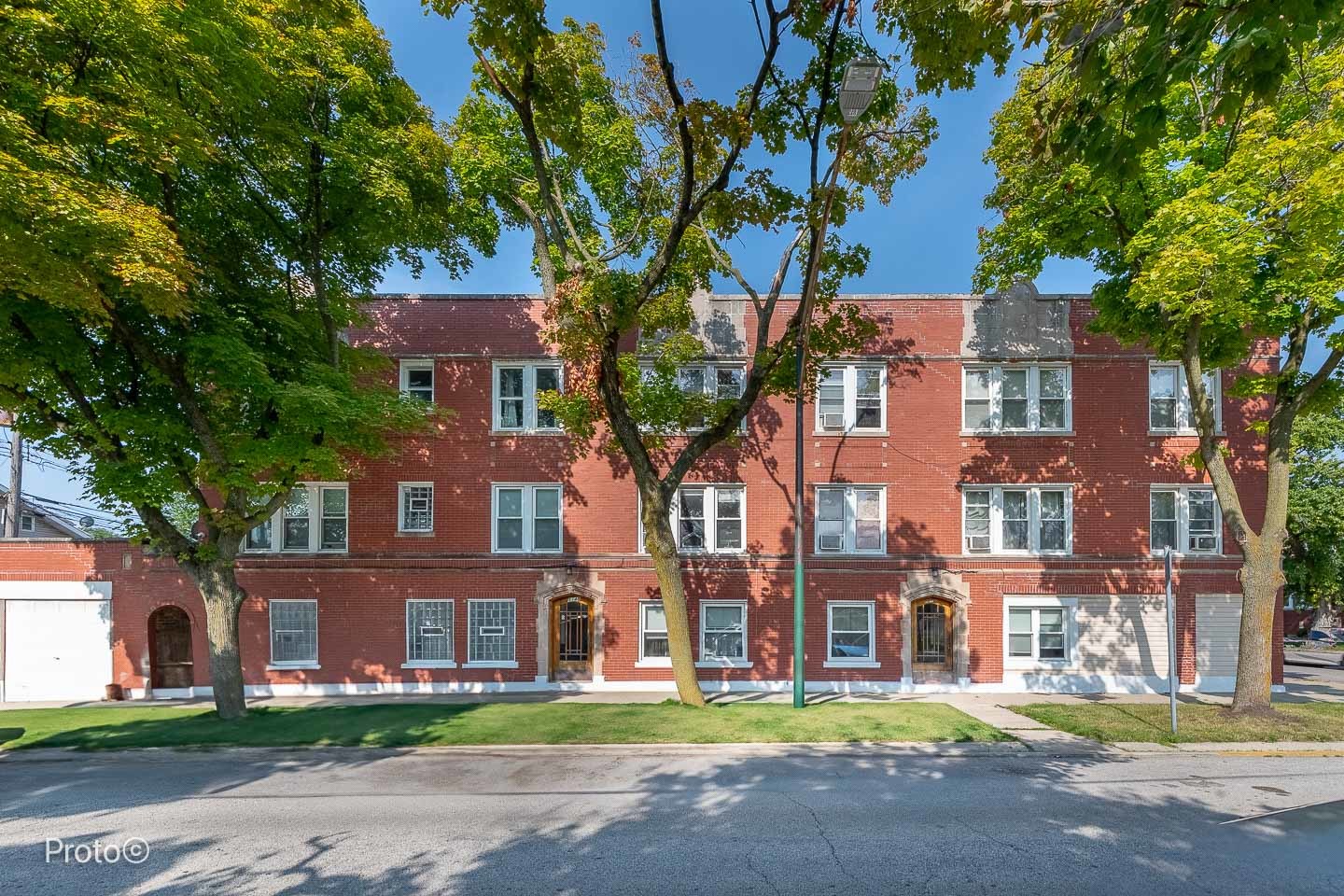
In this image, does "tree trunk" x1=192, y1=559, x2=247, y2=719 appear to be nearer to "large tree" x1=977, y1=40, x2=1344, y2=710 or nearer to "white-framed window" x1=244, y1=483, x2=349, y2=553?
"white-framed window" x1=244, y1=483, x2=349, y2=553

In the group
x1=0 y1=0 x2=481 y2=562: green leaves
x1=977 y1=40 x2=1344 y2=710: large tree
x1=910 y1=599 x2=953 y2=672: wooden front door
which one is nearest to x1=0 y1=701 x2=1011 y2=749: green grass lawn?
x1=910 y1=599 x2=953 y2=672: wooden front door

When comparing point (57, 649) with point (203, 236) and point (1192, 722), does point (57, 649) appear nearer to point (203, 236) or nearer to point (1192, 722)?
point (203, 236)

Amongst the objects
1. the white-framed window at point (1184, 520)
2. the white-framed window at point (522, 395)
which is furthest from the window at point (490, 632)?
the white-framed window at point (1184, 520)

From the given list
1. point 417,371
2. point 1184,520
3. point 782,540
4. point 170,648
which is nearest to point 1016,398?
point 1184,520

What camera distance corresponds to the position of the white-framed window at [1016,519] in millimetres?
15812

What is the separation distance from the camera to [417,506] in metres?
16.1

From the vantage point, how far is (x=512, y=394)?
644 inches

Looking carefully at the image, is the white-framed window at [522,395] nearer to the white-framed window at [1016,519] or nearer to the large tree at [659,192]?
the large tree at [659,192]

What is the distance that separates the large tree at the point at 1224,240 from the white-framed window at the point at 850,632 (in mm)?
6969

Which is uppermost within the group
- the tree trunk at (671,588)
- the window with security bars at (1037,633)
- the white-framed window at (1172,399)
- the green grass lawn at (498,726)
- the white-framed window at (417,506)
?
the white-framed window at (1172,399)

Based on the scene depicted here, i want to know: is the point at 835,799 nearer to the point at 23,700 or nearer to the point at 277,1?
the point at 277,1

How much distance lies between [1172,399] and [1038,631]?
687cm

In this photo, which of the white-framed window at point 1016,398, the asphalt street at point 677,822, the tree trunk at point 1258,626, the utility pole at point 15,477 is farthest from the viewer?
the utility pole at point 15,477

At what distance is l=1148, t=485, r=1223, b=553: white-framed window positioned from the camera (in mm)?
15641
